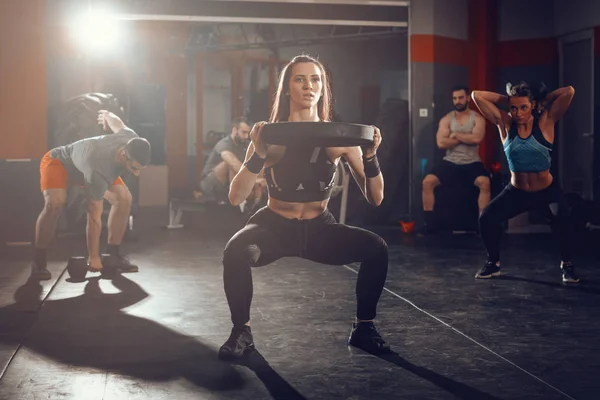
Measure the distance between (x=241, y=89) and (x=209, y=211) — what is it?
15.8 ft

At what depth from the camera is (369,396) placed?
3092mm

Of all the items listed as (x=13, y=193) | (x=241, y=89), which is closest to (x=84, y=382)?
(x=13, y=193)

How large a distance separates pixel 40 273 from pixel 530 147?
11.2 ft

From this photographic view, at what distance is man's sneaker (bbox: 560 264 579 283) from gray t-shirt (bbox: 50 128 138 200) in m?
3.01

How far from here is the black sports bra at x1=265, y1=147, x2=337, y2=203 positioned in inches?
148

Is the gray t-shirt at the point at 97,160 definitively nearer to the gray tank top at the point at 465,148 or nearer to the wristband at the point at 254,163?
the wristband at the point at 254,163

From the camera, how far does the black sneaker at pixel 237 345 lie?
11.9 feet

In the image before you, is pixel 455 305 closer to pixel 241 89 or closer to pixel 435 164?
pixel 435 164

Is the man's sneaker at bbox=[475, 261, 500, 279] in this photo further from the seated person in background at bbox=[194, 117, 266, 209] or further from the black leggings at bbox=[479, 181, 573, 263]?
the seated person in background at bbox=[194, 117, 266, 209]

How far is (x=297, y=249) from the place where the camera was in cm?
376

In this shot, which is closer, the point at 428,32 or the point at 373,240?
the point at 373,240

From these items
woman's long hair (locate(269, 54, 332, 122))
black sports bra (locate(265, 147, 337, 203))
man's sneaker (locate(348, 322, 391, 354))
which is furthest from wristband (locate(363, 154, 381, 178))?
man's sneaker (locate(348, 322, 391, 354))

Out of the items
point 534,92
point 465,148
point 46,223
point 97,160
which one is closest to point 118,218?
point 46,223

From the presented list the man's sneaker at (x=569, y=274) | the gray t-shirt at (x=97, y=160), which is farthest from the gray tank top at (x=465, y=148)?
the gray t-shirt at (x=97, y=160)
